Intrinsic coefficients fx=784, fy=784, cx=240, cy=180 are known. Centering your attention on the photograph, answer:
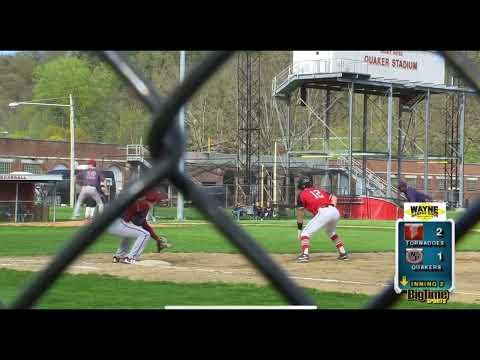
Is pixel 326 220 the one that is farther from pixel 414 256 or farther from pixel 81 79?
pixel 414 256

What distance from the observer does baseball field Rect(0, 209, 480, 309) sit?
658 centimetres

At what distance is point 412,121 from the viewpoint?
3956 cm

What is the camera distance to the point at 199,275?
29.1ft

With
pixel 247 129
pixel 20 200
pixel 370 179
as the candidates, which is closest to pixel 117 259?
pixel 20 200

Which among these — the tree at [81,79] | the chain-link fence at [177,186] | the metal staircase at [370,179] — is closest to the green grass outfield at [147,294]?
the tree at [81,79]

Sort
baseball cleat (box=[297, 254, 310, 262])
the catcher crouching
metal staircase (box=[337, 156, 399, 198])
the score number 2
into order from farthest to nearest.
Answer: metal staircase (box=[337, 156, 399, 198]), baseball cleat (box=[297, 254, 310, 262]), the catcher crouching, the score number 2

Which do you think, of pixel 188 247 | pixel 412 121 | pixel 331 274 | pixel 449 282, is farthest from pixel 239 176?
pixel 449 282

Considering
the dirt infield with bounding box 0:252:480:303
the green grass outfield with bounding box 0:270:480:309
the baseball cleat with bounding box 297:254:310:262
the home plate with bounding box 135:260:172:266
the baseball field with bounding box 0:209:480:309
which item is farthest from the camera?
the baseball cleat with bounding box 297:254:310:262

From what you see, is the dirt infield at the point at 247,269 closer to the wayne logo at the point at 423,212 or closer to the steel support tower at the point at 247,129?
the wayne logo at the point at 423,212

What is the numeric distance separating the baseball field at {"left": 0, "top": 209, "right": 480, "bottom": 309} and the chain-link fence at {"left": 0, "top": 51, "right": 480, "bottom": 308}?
2.47 metres

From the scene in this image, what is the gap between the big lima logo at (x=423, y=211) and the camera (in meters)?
1.68

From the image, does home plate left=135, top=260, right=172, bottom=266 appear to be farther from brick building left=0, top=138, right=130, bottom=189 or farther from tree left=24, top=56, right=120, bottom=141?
brick building left=0, top=138, right=130, bottom=189
